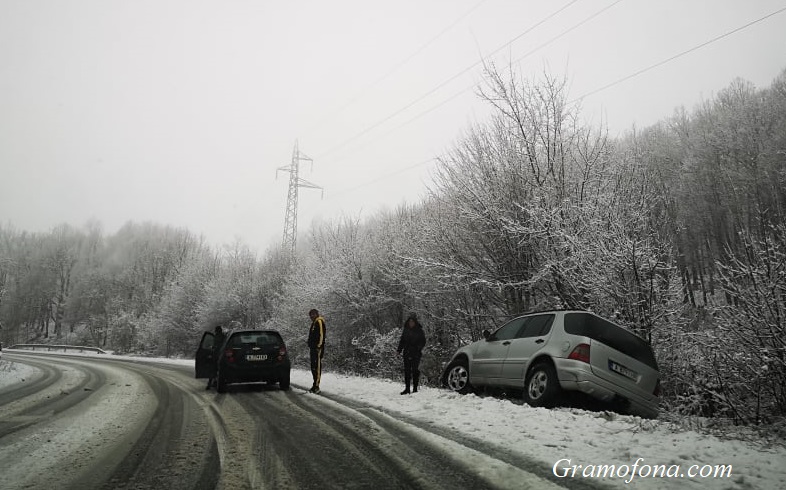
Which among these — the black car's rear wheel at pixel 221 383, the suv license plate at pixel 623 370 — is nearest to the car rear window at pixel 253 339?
the black car's rear wheel at pixel 221 383

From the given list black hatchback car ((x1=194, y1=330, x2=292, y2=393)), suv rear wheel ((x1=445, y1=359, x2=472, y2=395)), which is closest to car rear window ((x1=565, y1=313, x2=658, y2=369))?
suv rear wheel ((x1=445, y1=359, x2=472, y2=395))

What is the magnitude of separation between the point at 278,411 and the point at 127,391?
234 inches

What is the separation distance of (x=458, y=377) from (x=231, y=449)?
5.92 meters

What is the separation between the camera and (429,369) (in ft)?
45.4

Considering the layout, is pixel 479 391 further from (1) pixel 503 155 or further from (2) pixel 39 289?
(2) pixel 39 289

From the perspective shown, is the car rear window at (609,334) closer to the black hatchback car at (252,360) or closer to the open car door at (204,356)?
the black hatchback car at (252,360)

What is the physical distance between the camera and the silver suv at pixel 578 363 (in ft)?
22.1

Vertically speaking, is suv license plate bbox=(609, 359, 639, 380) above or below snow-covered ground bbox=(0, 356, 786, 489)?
above

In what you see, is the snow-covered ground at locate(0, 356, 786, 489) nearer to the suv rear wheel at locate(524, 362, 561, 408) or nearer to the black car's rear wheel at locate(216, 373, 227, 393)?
the suv rear wheel at locate(524, 362, 561, 408)

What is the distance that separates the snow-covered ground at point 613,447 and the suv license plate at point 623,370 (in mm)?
928

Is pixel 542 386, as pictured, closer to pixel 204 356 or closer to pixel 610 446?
pixel 610 446

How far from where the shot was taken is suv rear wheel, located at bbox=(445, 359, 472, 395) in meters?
9.47

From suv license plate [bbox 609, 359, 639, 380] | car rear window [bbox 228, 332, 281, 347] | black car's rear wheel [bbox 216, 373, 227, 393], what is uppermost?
car rear window [bbox 228, 332, 281, 347]

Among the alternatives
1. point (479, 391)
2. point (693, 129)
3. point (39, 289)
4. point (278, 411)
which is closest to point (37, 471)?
point (278, 411)
